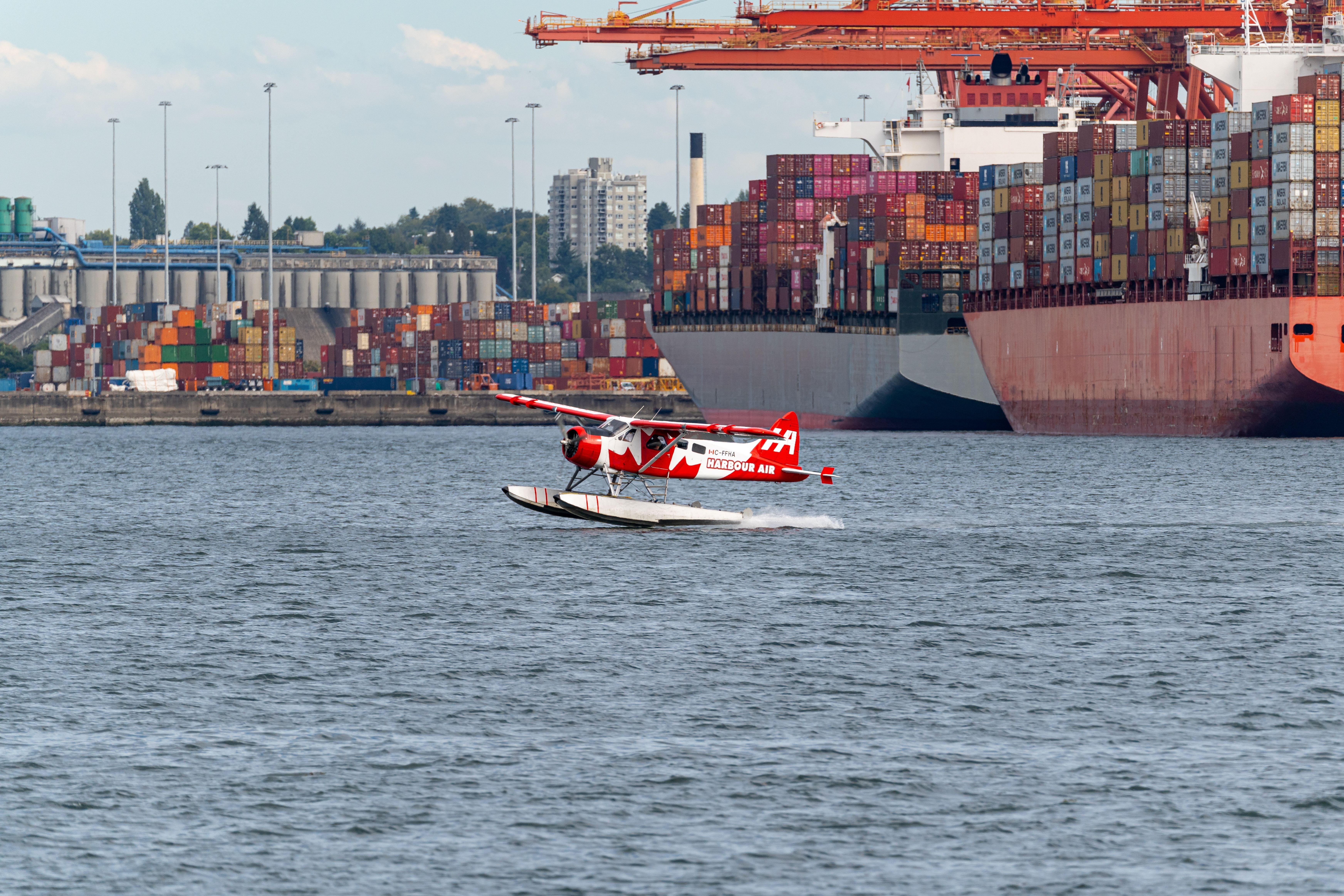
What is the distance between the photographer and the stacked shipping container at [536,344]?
159625 mm

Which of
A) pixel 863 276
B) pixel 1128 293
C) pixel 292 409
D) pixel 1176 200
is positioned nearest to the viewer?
pixel 1176 200

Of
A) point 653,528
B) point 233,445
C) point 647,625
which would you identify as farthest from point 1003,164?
point 647,625

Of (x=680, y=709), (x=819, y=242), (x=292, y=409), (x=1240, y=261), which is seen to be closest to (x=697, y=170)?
(x=292, y=409)

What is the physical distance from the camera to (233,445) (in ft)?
375

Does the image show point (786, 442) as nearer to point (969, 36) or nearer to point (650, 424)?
point (650, 424)

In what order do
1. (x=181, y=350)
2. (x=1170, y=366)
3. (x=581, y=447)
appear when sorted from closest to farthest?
(x=581, y=447) < (x=1170, y=366) < (x=181, y=350)

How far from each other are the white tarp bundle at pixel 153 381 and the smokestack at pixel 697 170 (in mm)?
47940

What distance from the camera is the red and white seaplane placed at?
3931 centimetres

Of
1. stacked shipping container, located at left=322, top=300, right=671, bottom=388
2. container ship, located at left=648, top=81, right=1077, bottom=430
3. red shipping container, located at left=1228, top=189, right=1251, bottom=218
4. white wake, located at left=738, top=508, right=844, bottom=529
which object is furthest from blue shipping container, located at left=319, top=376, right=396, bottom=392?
white wake, located at left=738, top=508, right=844, bottom=529

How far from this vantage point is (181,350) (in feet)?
573

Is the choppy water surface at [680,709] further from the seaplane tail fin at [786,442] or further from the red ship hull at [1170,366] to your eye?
the red ship hull at [1170,366]

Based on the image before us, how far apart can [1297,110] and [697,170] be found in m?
81.6

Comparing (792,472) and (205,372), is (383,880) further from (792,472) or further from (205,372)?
(205,372)

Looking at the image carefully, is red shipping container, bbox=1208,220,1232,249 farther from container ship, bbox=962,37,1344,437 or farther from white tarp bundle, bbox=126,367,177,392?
white tarp bundle, bbox=126,367,177,392
